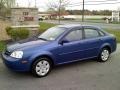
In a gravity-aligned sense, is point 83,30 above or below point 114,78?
above

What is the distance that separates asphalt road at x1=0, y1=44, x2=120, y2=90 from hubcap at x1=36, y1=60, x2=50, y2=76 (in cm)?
17

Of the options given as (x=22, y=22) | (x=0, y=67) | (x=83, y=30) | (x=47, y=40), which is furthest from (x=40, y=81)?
(x=22, y=22)

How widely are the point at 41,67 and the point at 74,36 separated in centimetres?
153

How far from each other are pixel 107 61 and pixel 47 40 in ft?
8.33

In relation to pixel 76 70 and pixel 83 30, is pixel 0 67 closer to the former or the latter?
pixel 76 70

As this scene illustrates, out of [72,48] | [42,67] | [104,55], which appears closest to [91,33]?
[104,55]

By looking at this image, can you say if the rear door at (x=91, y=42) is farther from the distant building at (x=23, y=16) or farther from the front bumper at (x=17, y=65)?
the distant building at (x=23, y=16)

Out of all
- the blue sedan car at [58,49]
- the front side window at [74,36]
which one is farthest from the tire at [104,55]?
the front side window at [74,36]

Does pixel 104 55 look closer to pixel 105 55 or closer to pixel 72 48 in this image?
pixel 105 55

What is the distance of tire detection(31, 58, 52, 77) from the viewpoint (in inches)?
221

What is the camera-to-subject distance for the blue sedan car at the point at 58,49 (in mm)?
5495

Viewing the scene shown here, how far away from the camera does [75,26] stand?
22.0 feet

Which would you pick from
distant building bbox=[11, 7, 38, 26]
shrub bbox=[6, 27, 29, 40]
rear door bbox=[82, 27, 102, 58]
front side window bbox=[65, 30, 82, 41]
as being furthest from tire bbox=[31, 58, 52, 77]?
distant building bbox=[11, 7, 38, 26]

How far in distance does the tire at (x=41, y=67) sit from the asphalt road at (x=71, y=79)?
0.15 m
